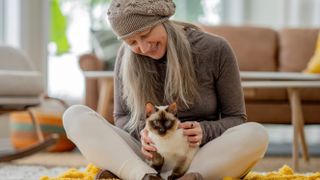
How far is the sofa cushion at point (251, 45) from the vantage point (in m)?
4.41

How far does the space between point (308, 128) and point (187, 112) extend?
335 centimetres

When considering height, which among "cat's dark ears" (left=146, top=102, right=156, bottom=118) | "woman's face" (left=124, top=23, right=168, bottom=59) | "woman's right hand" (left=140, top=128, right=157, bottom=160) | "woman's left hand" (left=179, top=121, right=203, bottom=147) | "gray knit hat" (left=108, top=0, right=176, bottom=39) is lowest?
"woman's right hand" (left=140, top=128, right=157, bottom=160)

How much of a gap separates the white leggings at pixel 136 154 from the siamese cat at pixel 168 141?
34 millimetres

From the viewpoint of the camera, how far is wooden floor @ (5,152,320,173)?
10.6 ft

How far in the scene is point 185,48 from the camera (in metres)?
1.95

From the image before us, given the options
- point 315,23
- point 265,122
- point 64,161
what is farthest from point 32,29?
point 315,23

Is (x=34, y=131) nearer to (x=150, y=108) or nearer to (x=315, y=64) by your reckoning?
(x=315, y=64)

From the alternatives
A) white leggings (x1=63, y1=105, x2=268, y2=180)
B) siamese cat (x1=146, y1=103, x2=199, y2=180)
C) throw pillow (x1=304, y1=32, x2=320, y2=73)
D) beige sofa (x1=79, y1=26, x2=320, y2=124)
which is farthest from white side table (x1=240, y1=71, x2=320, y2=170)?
siamese cat (x1=146, y1=103, x2=199, y2=180)

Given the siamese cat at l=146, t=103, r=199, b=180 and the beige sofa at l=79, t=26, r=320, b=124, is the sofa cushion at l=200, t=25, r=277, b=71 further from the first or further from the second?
the siamese cat at l=146, t=103, r=199, b=180

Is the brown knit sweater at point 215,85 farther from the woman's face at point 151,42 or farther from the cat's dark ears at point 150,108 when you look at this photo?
the cat's dark ears at point 150,108

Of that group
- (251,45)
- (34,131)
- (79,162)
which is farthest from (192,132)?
(251,45)

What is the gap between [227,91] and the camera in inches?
77.3

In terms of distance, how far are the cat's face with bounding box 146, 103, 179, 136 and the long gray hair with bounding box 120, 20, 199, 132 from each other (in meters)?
0.17

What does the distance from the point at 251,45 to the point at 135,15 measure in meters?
2.69
